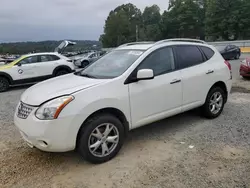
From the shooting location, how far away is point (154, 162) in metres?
3.53

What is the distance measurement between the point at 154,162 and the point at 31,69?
8802mm

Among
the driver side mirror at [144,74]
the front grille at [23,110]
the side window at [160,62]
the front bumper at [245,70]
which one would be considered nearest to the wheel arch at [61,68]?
the front bumper at [245,70]

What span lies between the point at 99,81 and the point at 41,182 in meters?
1.53

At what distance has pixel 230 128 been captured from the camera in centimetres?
469

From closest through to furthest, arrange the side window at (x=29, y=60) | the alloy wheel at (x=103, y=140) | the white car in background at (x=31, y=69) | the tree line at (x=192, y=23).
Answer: the alloy wheel at (x=103, y=140), the white car in background at (x=31, y=69), the side window at (x=29, y=60), the tree line at (x=192, y=23)

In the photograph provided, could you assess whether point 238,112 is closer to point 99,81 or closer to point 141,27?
point 99,81

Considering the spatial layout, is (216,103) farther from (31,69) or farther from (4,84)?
(4,84)

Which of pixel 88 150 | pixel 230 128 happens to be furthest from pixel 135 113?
pixel 230 128

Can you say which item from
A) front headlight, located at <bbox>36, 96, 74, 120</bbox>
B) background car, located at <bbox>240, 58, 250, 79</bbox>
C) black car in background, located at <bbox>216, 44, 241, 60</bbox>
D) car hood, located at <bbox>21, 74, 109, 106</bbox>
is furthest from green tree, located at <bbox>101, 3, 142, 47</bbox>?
front headlight, located at <bbox>36, 96, 74, 120</bbox>

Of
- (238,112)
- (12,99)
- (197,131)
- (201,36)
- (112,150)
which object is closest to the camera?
(112,150)

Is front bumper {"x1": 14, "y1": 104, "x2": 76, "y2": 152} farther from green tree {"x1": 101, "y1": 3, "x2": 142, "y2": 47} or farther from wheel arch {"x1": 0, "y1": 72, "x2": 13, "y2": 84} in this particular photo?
green tree {"x1": 101, "y1": 3, "x2": 142, "y2": 47}

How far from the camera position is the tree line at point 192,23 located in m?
45.2

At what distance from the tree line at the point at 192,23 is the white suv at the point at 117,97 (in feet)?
148

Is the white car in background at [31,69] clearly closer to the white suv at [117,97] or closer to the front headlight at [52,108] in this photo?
the white suv at [117,97]
